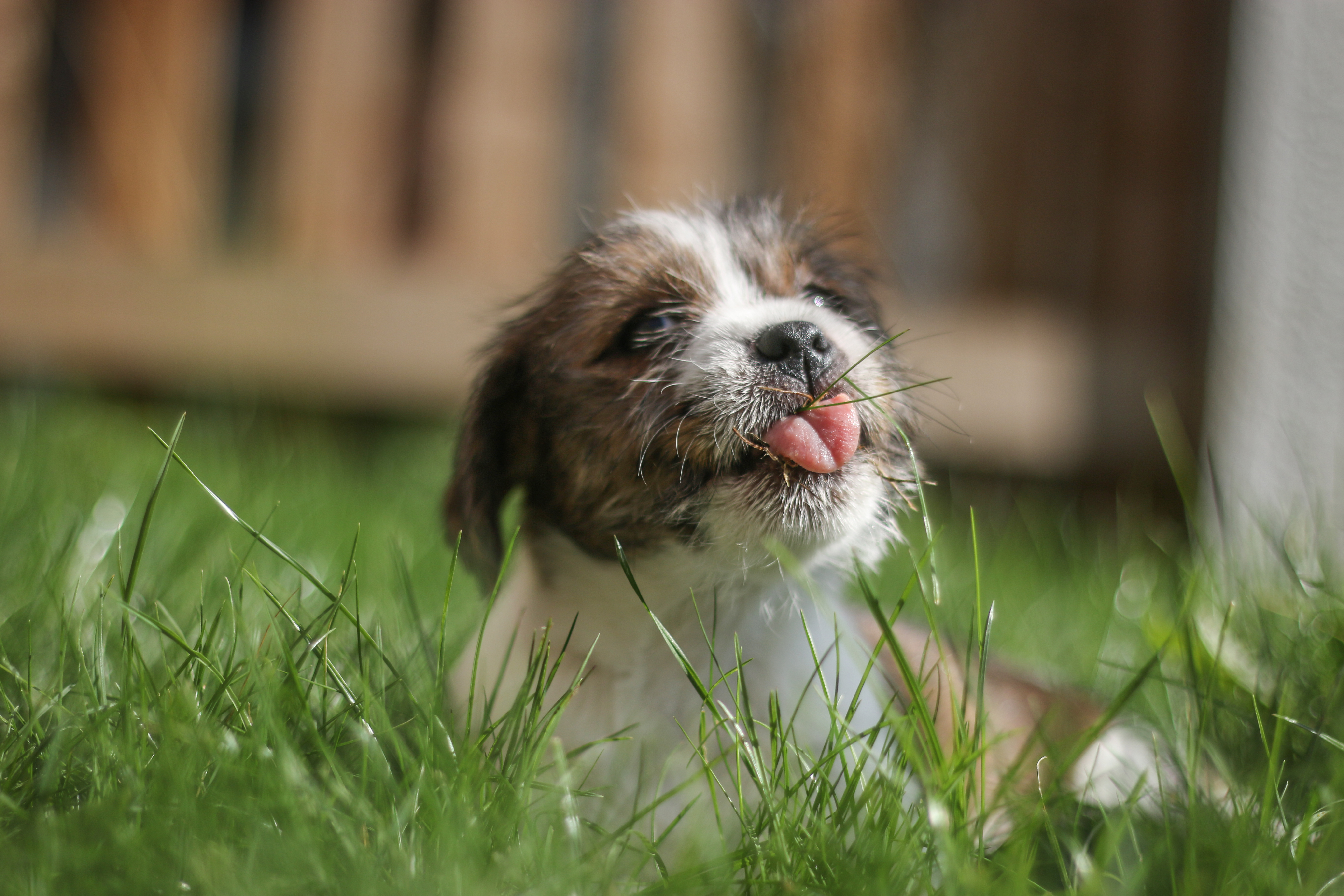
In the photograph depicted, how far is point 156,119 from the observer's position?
3898mm

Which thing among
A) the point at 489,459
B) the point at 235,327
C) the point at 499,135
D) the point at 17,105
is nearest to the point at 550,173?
the point at 499,135

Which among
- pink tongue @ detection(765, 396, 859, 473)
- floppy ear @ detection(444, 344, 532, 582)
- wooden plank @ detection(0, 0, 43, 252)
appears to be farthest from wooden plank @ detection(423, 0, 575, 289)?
pink tongue @ detection(765, 396, 859, 473)

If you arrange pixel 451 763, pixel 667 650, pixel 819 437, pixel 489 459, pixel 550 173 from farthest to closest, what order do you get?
pixel 550 173, pixel 489 459, pixel 667 650, pixel 819 437, pixel 451 763

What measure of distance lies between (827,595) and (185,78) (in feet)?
11.6

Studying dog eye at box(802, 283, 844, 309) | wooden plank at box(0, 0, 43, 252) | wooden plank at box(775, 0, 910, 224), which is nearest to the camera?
dog eye at box(802, 283, 844, 309)

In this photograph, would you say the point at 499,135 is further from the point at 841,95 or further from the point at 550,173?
the point at 841,95

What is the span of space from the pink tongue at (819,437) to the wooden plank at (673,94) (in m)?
2.64

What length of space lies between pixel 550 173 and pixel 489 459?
250 centimetres

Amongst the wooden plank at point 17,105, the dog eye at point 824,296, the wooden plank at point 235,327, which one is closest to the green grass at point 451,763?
the dog eye at point 824,296

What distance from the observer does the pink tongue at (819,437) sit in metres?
1.48

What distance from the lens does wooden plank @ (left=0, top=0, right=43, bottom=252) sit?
382cm

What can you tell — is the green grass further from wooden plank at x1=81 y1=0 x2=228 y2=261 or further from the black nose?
wooden plank at x1=81 y1=0 x2=228 y2=261

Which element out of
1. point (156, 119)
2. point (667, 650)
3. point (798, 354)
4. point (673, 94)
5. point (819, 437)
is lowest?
point (667, 650)

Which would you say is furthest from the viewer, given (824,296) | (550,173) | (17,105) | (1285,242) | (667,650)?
(550,173)
